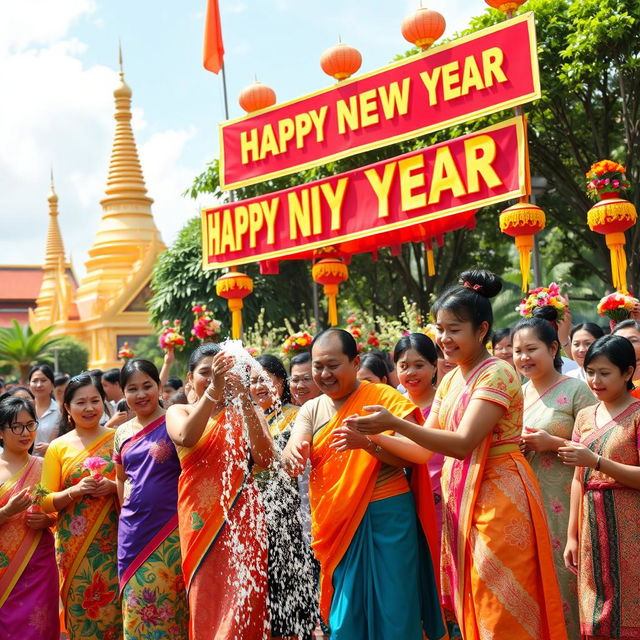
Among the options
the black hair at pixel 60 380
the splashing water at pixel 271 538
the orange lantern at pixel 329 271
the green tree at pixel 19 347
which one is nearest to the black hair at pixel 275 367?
the splashing water at pixel 271 538

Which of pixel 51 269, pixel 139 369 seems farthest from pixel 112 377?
pixel 51 269

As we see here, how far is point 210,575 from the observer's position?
13.5ft

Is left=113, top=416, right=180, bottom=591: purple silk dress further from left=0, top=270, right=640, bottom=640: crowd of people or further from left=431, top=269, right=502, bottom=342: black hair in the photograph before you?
left=431, top=269, right=502, bottom=342: black hair

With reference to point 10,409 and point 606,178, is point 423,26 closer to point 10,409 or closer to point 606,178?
point 606,178

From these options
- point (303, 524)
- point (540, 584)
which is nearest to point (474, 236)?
point (303, 524)

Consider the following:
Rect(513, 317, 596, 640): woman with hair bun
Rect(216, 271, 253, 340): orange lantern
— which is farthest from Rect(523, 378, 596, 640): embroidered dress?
Rect(216, 271, 253, 340): orange lantern

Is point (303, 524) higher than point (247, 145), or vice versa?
point (247, 145)

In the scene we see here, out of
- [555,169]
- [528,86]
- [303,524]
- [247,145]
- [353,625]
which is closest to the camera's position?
[353,625]

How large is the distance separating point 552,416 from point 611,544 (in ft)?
2.10

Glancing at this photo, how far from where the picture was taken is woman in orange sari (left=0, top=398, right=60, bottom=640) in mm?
4645

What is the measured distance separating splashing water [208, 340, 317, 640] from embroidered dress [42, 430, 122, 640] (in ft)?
3.00

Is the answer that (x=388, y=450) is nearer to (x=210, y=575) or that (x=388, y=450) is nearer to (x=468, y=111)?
(x=210, y=575)

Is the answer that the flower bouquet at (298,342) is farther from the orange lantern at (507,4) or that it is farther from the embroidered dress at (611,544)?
the embroidered dress at (611,544)

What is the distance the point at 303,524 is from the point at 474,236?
56.4ft
